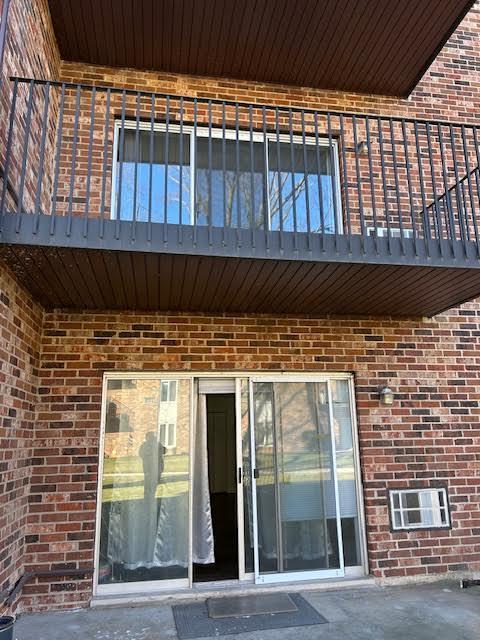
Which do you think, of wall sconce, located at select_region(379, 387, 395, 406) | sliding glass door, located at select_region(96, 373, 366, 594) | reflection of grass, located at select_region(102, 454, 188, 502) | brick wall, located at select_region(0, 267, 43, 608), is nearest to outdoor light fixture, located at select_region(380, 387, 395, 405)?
wall sconce, located at select_region(379, 387, 395, 406)

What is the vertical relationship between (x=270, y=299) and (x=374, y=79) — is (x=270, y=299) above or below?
below

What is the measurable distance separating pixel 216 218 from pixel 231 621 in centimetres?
384

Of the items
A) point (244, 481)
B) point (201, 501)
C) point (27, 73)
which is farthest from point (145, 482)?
point (27, 73)

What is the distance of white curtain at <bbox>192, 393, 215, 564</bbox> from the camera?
16.7 ft

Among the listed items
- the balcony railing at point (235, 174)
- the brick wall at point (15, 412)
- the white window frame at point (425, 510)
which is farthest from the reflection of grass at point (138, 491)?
the balcony railing at point (235, 174)

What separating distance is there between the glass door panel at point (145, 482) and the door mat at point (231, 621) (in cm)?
49

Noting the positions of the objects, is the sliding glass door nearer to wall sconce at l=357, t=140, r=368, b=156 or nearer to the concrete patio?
the concrete patio

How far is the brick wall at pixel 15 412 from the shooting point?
3.76 m

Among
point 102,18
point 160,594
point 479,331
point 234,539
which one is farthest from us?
point 234,539

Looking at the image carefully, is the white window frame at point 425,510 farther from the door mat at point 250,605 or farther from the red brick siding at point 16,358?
the red brick siding at point 16,358

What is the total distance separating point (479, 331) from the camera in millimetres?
5680

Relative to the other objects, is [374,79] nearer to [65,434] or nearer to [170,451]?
[170,451]

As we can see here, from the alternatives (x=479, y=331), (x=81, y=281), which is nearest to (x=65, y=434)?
(x=81, y=281)

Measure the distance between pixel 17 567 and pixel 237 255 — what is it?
323 centimetres
